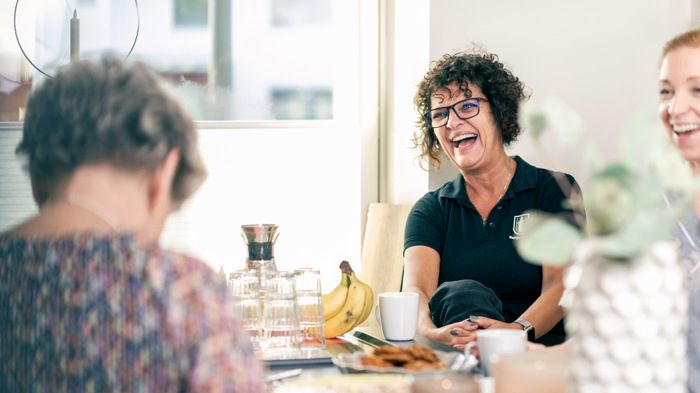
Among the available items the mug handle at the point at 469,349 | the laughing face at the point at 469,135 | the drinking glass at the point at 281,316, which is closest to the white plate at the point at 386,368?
the mug handle at the point at 469,349

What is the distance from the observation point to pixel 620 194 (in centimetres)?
117

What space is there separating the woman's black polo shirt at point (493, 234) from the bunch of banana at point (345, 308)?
70 cm

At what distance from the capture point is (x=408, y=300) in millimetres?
2146

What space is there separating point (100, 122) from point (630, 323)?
2.27ft

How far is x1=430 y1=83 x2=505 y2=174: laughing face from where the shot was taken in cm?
302

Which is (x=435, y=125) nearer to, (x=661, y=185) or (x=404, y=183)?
(x=404, y=183)

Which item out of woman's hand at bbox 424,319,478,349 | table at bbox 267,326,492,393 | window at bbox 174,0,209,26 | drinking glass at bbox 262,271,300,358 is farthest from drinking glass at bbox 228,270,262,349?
window at bbox 174,0,209,26

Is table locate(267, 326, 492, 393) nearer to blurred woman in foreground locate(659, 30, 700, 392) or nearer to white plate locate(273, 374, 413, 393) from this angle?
white plate locate(273, 374, 413, 393)

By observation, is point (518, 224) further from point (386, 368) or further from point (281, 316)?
point (386, 368)

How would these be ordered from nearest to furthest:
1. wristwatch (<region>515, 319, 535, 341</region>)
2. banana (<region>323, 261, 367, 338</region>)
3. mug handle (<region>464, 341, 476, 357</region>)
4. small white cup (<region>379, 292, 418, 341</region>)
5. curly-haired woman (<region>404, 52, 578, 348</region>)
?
1. mug handle (<region>464, 341, 476, 357</region>)
2. small white cup (<region>379, 292, 418, 341</region>)
3. banana (<region>323, 261, 367, 338</region>)
4. wristwatch (<region>515, 319, 535, 341</region>)
5. curly-haired woman (<region>404, 52, 578, 348</region>)

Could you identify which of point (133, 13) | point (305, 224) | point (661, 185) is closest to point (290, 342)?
point (661, 185)

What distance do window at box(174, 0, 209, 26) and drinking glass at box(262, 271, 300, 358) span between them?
1.72 metres

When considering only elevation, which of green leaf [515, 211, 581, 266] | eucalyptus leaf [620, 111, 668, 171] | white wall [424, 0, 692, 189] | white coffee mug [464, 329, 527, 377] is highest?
white wall [424, 0, 692, 189]

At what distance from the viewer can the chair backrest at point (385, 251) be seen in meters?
3.26
